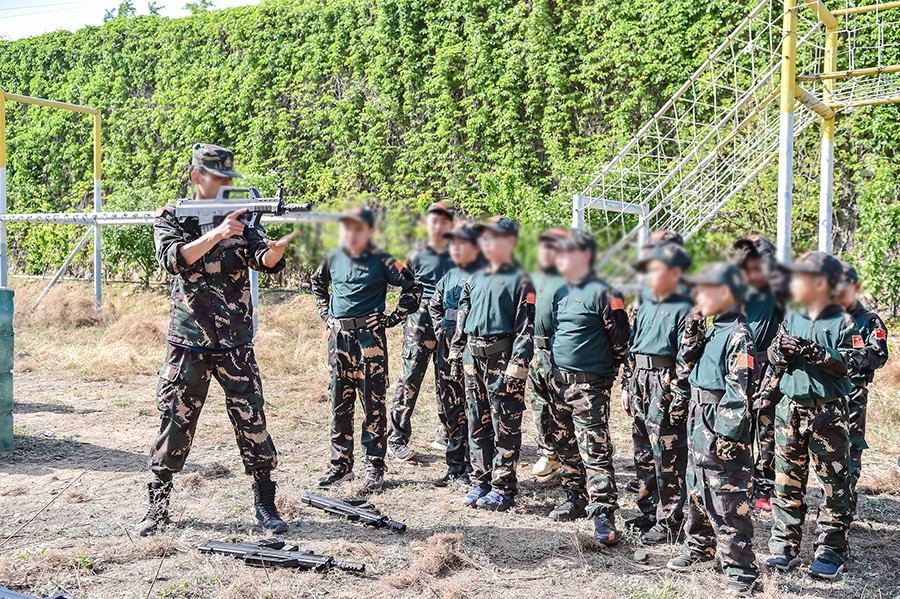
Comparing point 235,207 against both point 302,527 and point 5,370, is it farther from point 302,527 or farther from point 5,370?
point 5,370

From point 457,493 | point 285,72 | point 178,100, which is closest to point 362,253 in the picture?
point 457,493

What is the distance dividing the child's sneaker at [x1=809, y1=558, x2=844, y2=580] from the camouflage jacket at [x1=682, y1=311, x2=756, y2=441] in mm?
964

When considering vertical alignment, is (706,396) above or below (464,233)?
below

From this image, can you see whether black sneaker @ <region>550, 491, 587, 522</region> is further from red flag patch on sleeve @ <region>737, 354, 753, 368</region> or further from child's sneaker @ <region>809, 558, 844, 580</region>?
red flag patch on sleeve @ <region>737, 354, 753, 368</region>

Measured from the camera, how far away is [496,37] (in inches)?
439

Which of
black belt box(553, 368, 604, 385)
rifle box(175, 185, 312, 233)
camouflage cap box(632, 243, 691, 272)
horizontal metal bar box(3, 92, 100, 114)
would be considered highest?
horizontal metal bar box(3, 92, 100, 114)

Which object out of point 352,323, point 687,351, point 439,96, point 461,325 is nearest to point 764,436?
point 687,351

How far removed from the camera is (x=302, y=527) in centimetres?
465

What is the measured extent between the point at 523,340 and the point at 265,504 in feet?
6.04

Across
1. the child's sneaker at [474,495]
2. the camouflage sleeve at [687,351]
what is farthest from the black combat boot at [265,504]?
the camouflage sleeve at [687,351]

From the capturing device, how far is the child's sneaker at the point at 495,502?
5.04m

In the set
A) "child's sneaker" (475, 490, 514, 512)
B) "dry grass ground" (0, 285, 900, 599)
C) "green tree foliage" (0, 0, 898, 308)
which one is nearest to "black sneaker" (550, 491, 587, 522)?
"dry grass ground" (0, 285, 900, 599)

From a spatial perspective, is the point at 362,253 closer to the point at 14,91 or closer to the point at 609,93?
the point at 609,93

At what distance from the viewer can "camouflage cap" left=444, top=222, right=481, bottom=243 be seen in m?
1.74
